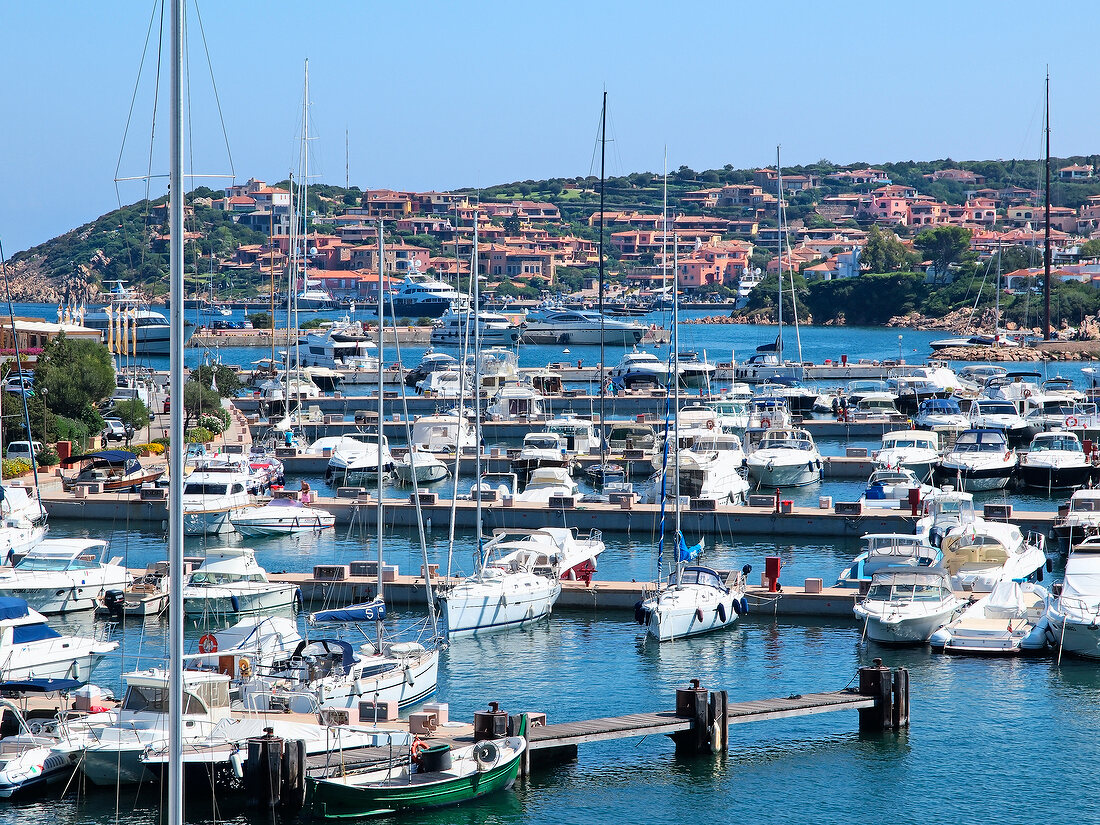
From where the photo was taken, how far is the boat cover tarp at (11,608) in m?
25.0

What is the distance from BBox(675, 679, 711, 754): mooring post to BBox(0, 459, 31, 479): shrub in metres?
27.5

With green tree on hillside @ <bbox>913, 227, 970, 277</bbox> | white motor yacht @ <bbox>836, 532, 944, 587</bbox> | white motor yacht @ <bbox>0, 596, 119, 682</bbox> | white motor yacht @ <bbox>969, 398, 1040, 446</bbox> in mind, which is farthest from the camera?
green tree on hillside @ <bbox>913, 227, 970, 277</bbox>

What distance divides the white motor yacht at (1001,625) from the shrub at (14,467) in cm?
A: 2807

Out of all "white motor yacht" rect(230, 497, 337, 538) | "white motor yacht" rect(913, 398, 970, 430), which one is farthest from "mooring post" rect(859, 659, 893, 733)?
"white motor yacht" rect(913, 398, 970, 430)

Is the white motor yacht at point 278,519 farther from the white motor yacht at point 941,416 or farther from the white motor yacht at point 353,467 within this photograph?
the white motor yacht at point 941,416

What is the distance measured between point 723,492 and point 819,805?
22.2m

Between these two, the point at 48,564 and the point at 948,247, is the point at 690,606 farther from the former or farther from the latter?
the point at 948,247

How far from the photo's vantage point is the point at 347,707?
22656mm

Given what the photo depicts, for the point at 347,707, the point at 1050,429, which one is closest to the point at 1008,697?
the point at 347,707

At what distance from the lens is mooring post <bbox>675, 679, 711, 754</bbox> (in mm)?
22453

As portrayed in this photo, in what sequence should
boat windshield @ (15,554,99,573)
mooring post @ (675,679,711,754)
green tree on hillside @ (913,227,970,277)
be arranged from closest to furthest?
1. mooring post @ (675,679,711,754)
2. boat windshield @ (15,554,99,573)
3. green tree on hillside @ (913,227,970,277)

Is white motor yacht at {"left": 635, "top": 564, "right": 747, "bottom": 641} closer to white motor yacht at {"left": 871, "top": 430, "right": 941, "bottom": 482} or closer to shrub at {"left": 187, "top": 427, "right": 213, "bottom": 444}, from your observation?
white motor yacht at {"left": 871, "top": 430, "right": 941, "bottom": 482}

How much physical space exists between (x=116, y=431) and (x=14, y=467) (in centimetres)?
879

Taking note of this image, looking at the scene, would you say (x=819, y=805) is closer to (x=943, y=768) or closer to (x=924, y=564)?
(x=943, y=768)
